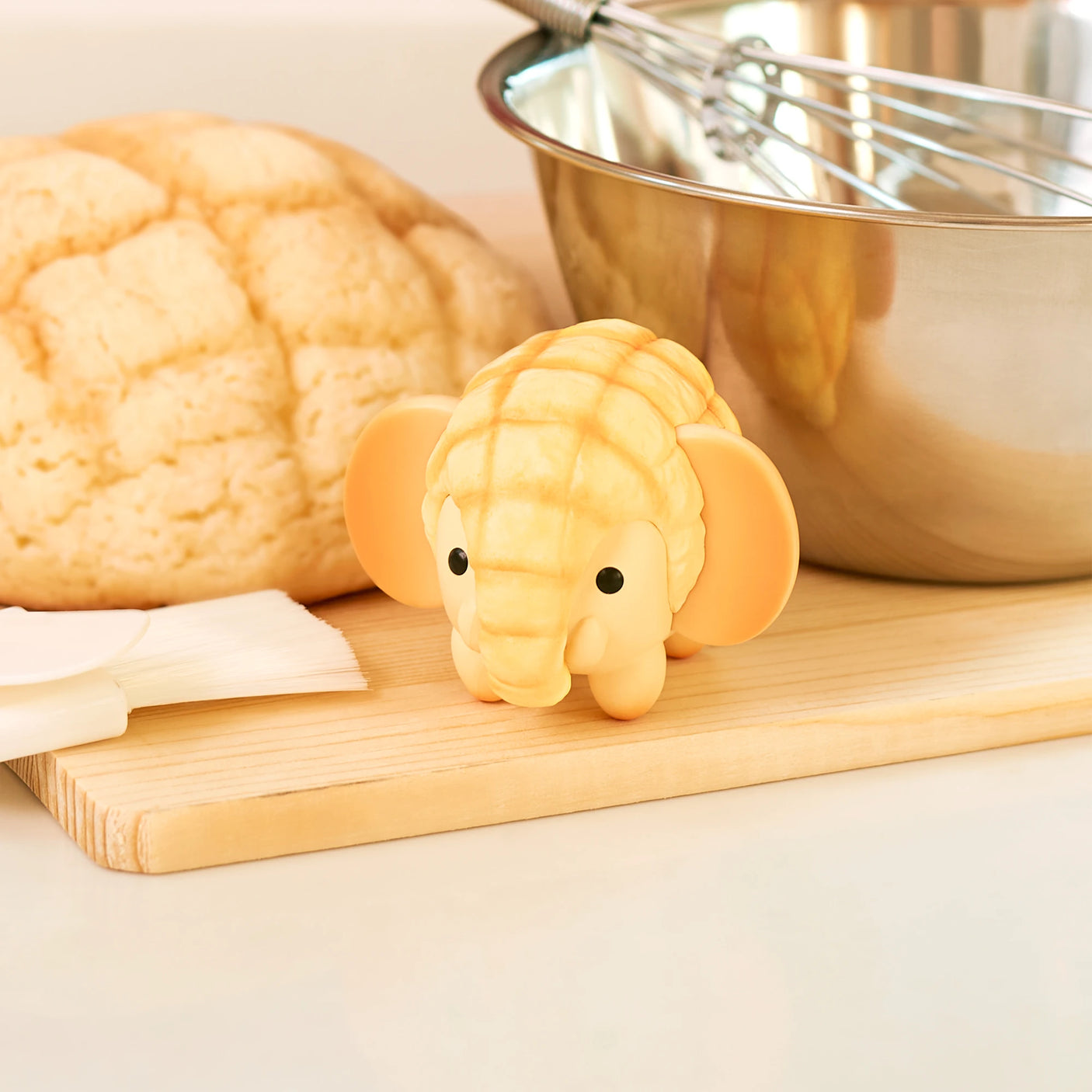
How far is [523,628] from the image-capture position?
419 millimetres

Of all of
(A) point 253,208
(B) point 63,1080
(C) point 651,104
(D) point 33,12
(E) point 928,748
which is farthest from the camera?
(D) point 33,12

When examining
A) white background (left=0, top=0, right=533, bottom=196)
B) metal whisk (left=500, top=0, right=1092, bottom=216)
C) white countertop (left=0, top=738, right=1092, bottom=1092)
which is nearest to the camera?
white countertop (left=0, top=738, right=1092, bottom=1092)

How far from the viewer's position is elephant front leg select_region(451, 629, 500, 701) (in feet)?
1.53

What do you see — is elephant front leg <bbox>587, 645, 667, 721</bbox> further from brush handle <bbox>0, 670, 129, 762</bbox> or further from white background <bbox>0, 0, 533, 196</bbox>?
white background <bbox>0, 0, 533, 196</bbox>

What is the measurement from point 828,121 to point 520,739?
0.40 metres

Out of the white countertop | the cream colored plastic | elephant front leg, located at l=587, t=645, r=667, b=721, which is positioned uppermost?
the cream colored plastic

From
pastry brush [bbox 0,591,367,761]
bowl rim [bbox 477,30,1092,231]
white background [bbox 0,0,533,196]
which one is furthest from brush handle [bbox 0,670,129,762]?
white background [bbox 0,0,533,196]

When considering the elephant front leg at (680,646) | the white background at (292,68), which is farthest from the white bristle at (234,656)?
the white background at (292,68)

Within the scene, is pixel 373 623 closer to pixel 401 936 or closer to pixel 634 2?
pixel 401 936

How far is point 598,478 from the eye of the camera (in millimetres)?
420

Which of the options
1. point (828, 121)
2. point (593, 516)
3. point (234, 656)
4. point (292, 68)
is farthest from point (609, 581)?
point (292, 68)

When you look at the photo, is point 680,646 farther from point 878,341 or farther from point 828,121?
point 828,121

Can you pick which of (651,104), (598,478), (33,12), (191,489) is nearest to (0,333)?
(191,489)

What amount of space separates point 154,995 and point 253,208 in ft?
1.10
